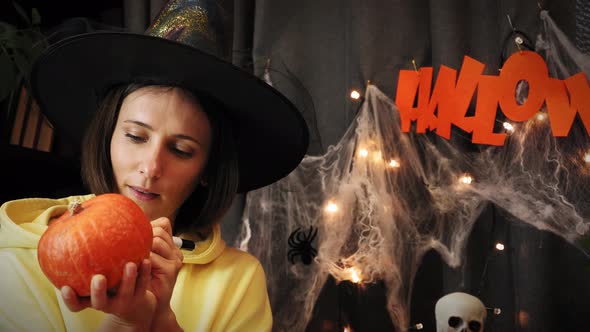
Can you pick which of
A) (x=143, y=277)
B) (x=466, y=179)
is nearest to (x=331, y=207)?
(x=466, y=179)

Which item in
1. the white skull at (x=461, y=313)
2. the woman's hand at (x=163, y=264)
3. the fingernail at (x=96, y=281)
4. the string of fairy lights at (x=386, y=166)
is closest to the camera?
the fingernail at (x=96, y=281)

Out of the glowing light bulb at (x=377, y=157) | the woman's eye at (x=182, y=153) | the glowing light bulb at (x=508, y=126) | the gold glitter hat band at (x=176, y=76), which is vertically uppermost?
the glowing light bulb at (x=508, y=126)

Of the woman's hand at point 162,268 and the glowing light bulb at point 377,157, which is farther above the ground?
the glowing light bulb at point 377,157

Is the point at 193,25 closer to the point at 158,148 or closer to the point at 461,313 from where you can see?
the point at 158,148

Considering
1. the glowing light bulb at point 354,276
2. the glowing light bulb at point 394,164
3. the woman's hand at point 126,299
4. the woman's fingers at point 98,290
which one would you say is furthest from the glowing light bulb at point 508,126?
the woman's fingers at point 98,290

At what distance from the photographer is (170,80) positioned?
118 centimetres

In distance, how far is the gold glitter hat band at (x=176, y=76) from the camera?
3.71 ft

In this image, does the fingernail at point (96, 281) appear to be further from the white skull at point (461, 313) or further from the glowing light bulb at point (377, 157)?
the glowing light bulb at point (377, 157)

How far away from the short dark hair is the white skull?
677 mm

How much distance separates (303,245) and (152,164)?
2.96 feet

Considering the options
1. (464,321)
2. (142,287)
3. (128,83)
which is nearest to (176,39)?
(128,83)

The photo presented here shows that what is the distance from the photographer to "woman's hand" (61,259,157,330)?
69 cm

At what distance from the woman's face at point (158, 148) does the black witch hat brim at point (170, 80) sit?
2.3 inches

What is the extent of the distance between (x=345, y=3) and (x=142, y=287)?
1506 millimetres
